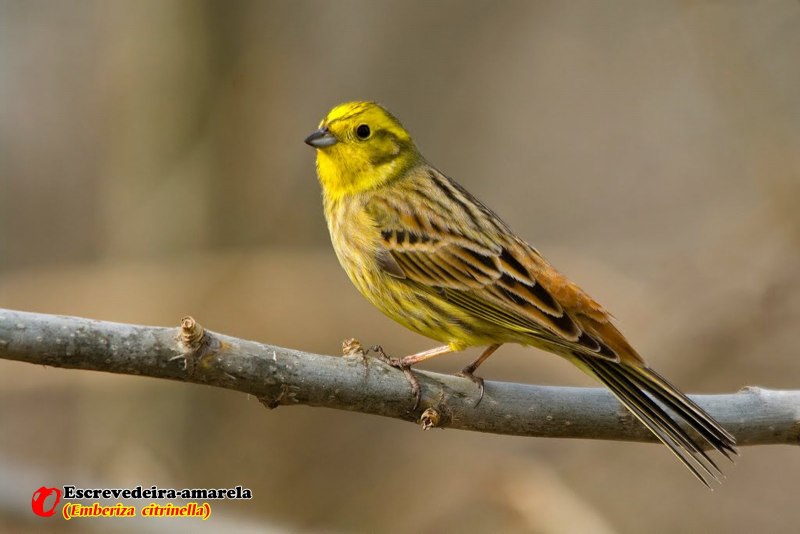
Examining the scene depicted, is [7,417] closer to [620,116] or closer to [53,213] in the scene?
[53,213]

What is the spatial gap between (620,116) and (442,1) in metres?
2.69

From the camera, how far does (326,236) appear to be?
1055cm

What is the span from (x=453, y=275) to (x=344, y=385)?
1.71 m

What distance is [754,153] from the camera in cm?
799

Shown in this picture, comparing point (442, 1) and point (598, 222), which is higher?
point (442, 1)

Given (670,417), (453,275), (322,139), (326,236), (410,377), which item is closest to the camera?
(410,377)

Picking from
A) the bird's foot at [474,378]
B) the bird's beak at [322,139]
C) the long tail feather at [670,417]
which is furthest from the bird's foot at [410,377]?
the bird's beak at [322,139]

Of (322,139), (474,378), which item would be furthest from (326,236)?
(474,378)

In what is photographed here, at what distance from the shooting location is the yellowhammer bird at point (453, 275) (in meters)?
4.53

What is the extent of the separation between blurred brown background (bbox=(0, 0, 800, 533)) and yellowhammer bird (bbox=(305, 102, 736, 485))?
165cm

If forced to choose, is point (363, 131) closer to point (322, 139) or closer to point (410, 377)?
point (322, 139)

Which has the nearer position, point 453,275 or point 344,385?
point 344,385

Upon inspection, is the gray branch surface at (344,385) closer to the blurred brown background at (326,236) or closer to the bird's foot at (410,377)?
the bird's foot at (410,377)

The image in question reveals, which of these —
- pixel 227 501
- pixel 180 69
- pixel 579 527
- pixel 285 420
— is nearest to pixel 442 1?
pixel 180 69
